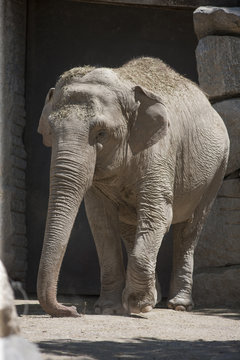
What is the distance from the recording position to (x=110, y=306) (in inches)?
249

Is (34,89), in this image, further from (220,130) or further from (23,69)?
(220,130)

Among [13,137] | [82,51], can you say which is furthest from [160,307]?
[82,51]

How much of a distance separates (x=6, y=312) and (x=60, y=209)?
10.6ft

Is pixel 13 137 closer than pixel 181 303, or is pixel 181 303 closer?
pixel 181 303

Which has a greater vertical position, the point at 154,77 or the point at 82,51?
the point at 82,51

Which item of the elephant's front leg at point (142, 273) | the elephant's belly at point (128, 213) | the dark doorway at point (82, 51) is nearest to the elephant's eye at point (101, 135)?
the elephant's front leg at point (142, 273)

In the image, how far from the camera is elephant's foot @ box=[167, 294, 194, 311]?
7.03 meters

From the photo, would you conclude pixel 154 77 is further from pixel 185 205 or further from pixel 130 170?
pixel 185 205

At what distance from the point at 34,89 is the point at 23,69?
1.31ft

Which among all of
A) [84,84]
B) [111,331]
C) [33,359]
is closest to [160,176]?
[84,84]

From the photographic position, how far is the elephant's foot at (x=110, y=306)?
20.4 feet

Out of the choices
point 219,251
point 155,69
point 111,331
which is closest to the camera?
point 111,331

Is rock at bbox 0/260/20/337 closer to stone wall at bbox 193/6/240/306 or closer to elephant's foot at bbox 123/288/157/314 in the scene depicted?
elephant's foot at bbox 123/288/157/314

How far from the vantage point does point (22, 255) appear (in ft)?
29.3
